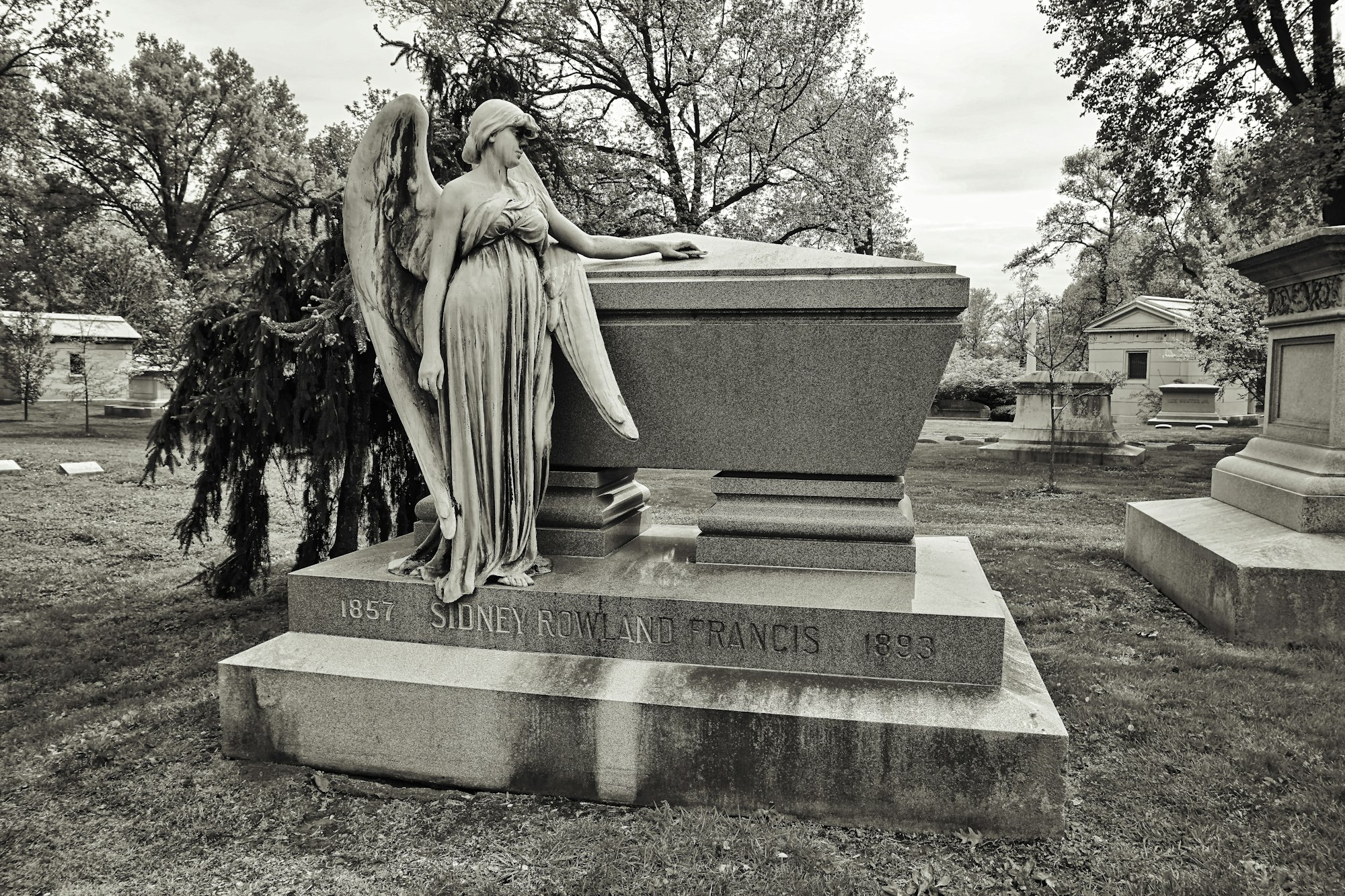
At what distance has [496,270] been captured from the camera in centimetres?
331

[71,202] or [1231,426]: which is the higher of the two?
[71,202]

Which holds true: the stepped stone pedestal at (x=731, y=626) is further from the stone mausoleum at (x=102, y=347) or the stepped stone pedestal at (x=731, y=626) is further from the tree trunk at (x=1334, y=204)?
the stone mausoleum at (x=102, y=347)

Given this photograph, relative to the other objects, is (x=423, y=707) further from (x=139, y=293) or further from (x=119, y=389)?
(x=139, y=293)

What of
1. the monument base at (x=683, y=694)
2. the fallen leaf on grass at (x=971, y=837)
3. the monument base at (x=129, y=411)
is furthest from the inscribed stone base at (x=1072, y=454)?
the monument base at (x=129, y=411)

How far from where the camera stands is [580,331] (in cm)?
344

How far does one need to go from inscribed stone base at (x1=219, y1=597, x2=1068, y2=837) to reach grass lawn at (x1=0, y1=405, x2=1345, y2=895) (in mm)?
89

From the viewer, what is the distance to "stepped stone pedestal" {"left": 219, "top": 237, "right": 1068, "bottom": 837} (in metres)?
2.87

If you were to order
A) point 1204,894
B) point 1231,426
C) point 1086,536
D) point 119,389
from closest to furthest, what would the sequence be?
1. point 1204,894
2. point 1086,536
3. point 1231,426
4. point 119,389

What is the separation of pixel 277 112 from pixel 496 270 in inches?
1467

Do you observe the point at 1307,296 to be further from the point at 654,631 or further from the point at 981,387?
the point at 981,387

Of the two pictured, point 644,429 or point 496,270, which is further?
point 644,429

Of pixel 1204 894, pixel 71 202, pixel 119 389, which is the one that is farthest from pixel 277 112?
pixel 1204 894

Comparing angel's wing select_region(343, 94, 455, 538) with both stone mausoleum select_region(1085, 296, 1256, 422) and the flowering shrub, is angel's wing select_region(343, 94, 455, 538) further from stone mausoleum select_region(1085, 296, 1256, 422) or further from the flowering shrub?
stone mausoleum select_region(1085, 296, 1256, 422)

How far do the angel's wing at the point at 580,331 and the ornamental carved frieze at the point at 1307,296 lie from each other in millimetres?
4897
